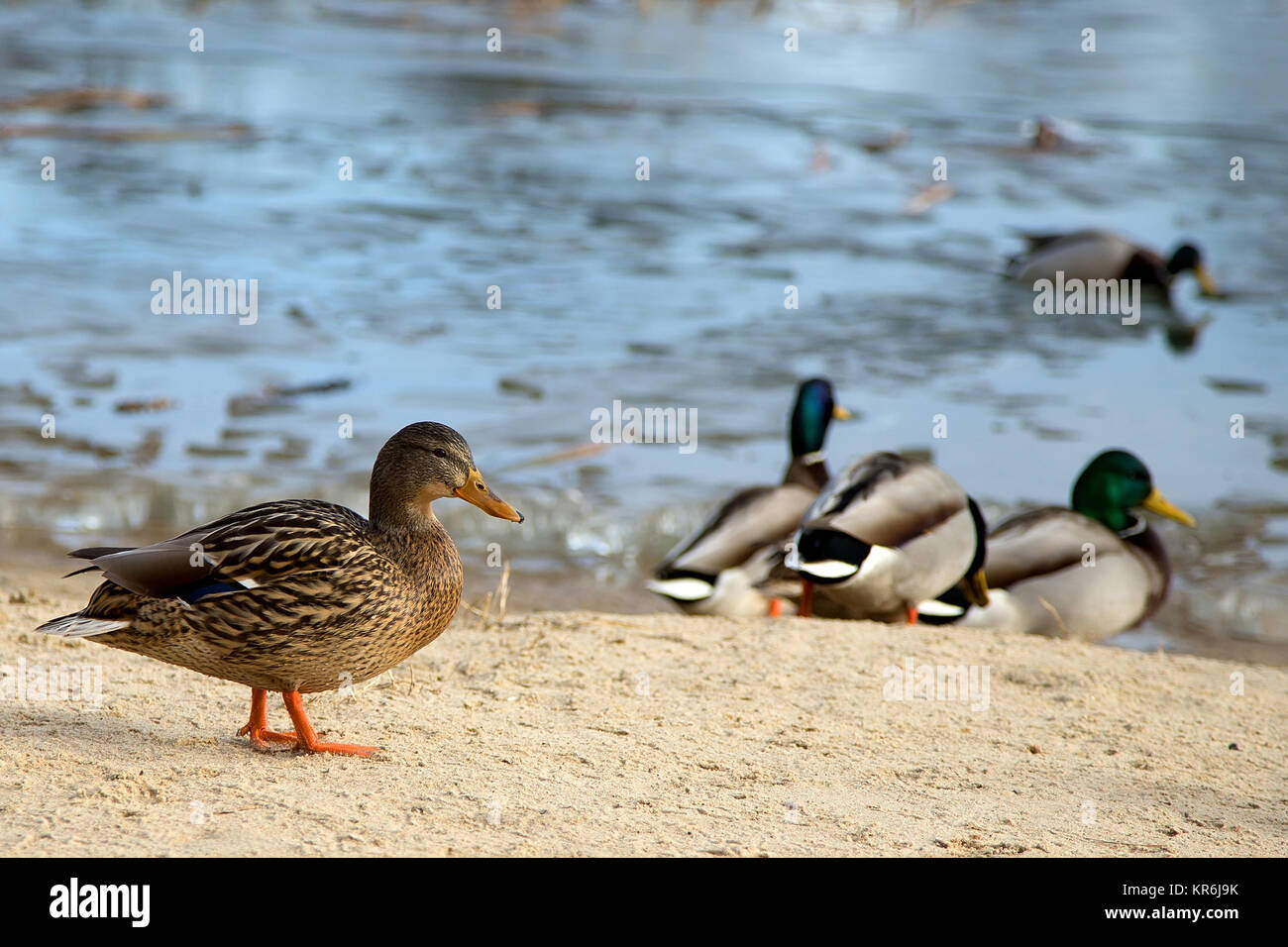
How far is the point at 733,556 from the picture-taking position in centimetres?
586

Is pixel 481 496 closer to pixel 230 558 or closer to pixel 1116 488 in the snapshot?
pixel 230 558

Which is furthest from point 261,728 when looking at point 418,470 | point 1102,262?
point 1102,262

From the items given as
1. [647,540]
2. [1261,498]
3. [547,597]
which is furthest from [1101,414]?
[547,597]

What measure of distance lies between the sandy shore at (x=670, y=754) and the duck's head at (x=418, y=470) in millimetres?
598

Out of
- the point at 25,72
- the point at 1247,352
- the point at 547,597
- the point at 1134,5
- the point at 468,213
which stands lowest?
the point at 547,597

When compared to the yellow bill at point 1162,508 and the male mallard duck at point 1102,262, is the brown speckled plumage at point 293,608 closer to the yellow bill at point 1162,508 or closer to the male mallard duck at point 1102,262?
the yellow bill at point 1162,508

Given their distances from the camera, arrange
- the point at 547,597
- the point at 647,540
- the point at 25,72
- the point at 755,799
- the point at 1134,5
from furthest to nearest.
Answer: the point at 1134,5 → the point at 25,72 → the point at 647,540 → the point at 547,597 → the point at 755,799

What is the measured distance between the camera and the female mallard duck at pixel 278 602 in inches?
131

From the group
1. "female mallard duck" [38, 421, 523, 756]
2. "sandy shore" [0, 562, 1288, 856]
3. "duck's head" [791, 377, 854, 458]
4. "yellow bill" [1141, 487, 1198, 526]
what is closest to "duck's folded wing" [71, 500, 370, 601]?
"female mallard duck" [38, 421, 523, 756]

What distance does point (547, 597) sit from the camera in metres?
6.46

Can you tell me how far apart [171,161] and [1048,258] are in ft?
27.8

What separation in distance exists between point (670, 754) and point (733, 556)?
2193 millimetres

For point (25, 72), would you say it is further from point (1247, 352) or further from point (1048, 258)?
point (1247, 352)

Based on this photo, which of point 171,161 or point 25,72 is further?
point 25,72
